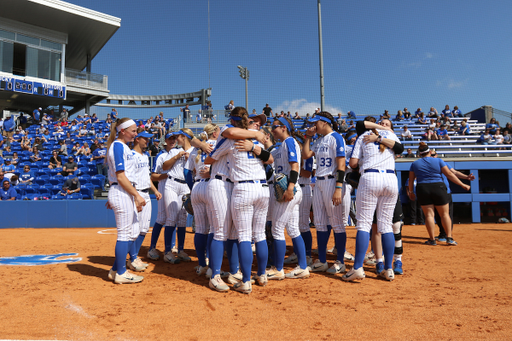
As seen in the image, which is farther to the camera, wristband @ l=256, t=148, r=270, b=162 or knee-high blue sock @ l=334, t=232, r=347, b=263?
knee-high blue sock @ l=334, t=232, r=347, b=263

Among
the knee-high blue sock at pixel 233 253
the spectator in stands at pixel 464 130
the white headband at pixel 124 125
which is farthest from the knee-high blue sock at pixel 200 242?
the spectator in stands at pixel 464 130

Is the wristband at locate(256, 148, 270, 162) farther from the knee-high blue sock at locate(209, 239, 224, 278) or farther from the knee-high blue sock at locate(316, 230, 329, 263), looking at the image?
the knee-high blue sock at locate(316, 230, 329, 263)

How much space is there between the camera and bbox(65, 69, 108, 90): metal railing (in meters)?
25.4

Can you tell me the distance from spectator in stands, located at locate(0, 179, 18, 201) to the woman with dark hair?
11.5 m

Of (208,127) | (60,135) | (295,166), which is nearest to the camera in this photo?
(295,166)

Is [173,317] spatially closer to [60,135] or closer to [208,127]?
[208,127]

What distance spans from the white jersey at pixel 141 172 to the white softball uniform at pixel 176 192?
1.37ft

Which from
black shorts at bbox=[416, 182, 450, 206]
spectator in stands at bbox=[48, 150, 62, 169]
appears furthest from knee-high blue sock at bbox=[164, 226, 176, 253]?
spectator in stands at bbox=[48, 150, 62, 169]

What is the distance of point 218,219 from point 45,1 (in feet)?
81.0

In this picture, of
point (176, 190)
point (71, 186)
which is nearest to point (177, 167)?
point (176, 190)

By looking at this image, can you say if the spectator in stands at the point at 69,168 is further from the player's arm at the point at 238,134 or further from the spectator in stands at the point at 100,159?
the player's arm at the point at 238,134

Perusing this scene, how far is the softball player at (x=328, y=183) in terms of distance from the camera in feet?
13.8

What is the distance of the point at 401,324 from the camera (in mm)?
2734

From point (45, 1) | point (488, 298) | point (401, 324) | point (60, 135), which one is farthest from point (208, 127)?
point (45, 1)
